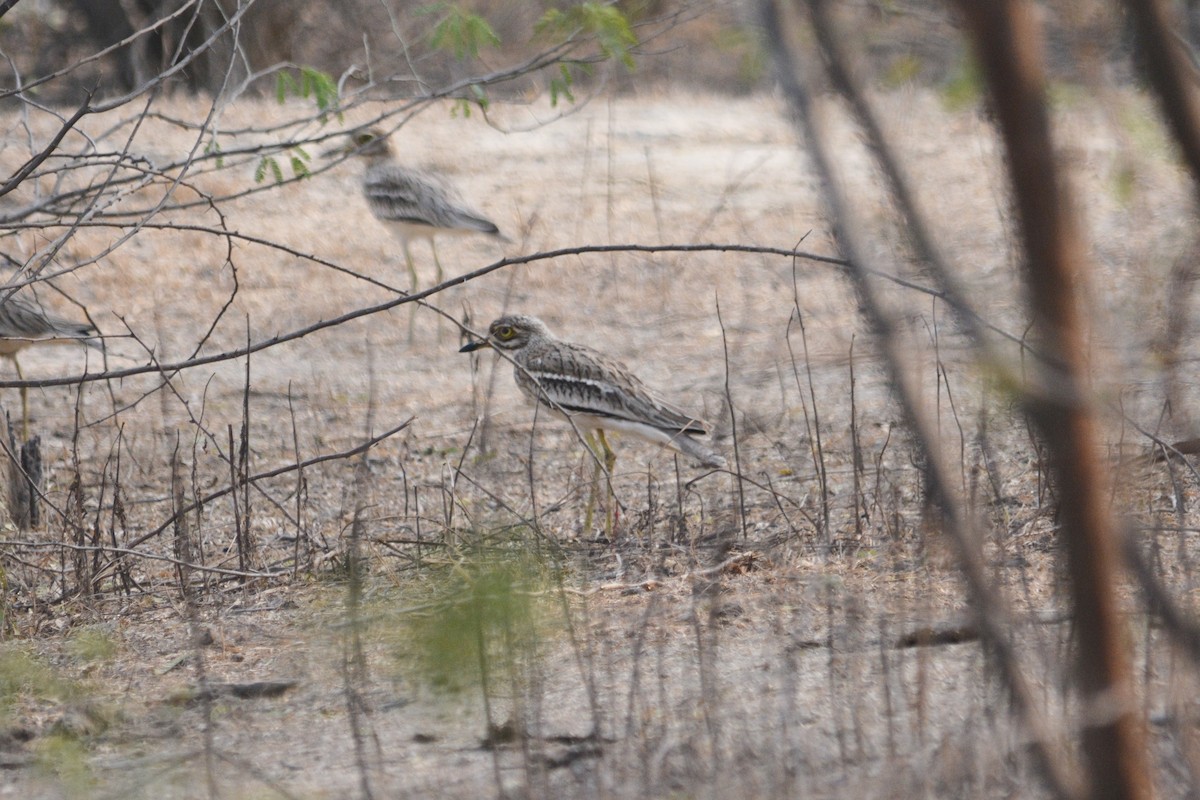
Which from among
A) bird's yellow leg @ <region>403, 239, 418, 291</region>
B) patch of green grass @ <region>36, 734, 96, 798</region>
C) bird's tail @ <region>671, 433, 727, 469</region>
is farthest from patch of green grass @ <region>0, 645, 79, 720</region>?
bird's yellow leg @ <region>403, 239, 418, 291</region>

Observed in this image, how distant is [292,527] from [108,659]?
1.74m

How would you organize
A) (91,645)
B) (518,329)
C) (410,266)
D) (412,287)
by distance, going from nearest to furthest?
1. (91,645)
2. (518,329)
3. (412,287)
4. (410,266)

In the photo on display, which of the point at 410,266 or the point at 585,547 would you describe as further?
the point at 410,266

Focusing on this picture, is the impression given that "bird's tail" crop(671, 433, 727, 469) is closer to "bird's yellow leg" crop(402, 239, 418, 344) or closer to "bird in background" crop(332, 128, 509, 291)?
"bird's yellow leg" crop(402, 239, 418, 344)

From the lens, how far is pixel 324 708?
353cm

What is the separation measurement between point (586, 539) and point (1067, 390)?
4148 millimetres

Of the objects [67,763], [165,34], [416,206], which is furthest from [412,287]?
[165,34]

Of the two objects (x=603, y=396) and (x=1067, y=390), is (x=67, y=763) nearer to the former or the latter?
(x=1067, y=390)

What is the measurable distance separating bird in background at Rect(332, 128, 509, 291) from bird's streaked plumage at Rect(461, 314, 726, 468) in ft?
10.7

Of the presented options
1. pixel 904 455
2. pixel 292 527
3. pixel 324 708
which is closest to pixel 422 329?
pixel 292 527

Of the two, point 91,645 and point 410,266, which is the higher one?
point 410,266

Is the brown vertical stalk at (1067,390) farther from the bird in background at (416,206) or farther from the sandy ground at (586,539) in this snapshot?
the bird in background at (416,206)

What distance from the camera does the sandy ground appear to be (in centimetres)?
218

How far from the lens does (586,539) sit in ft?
16.8
